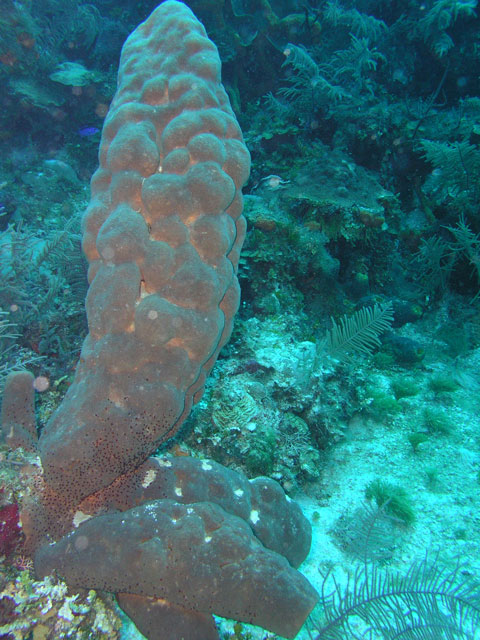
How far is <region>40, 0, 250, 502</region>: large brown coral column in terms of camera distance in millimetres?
1875

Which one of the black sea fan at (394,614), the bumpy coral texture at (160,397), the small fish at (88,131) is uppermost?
the bumpy coral texture at (160,397)

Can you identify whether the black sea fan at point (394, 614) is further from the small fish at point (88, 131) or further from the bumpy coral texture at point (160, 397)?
the small fish at point (88, 131)

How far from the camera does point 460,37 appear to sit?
9539 millimetres

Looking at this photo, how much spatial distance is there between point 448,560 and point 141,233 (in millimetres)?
3989

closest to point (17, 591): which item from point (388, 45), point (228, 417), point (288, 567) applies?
point (288, 567)

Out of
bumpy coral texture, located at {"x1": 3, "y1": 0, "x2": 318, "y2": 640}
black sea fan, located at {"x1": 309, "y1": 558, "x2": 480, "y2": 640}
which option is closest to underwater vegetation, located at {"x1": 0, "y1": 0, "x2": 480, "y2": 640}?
black sea fan, located at {"x1": 309, "y1": 558, "x2": 480, "y2": 640}

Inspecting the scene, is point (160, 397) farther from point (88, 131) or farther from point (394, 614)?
point (88, 131)

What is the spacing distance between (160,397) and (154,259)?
0.81 m

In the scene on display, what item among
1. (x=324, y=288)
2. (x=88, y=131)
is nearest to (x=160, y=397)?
(x=324, y=288)

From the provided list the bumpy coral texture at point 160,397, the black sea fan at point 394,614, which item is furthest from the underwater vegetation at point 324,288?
the bumpy coral texture at point 160,397

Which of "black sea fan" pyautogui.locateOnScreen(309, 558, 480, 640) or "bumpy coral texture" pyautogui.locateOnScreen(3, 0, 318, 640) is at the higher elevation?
"bumpy coral texture" pyautogui.locateOnScreen(3, 0, 318, 640)

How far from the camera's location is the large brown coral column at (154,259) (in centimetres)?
188

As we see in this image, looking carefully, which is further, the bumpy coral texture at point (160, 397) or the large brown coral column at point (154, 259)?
the large brown coral column at point (154, 259)

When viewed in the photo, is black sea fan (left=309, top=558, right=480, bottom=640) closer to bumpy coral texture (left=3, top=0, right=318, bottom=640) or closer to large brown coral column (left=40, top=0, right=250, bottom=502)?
bumpy coral texture (left=3, top=0, right=318, bottom=640)
